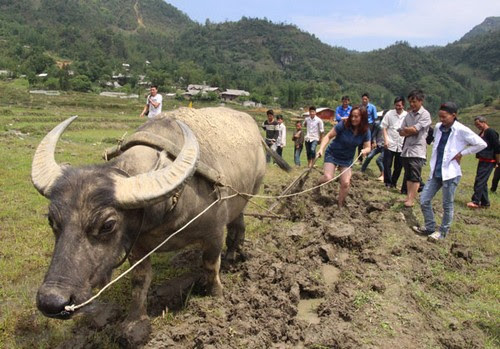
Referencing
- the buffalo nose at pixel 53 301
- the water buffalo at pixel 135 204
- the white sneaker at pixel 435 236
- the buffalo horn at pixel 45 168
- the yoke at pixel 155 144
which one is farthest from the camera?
the white sneaker at pixel 435 236

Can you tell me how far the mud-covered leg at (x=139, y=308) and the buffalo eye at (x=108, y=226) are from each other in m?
0.96

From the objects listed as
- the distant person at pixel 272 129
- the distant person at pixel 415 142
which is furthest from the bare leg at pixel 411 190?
the distant person at pixel 272 129

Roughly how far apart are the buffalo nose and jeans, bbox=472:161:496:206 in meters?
8.57

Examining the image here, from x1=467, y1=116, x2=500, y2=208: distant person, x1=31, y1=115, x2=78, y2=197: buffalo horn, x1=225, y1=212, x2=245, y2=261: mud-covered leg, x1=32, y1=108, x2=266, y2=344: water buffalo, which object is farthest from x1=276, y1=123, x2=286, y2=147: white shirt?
x1=31, y1=115, x2=78, y2=197: buffalo horn

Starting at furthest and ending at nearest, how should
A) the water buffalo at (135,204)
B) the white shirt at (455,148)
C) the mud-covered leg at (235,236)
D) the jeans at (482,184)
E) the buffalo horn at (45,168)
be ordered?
the jeans at (482,184) → the white shirt at (455,148) → the mud-covered leg at (235,236) → the buffalo horn at (45,168) → the water buffalo at (135,204)

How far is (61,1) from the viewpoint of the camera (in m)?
188

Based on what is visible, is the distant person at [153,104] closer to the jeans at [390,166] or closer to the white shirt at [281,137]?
the white shirt at [281,137]

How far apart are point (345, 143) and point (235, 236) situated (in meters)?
2.67

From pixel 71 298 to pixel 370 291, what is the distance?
2.99m

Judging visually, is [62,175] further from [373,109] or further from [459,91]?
[459,91]

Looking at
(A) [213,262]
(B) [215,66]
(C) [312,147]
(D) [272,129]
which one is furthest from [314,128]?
(B) [215,66]

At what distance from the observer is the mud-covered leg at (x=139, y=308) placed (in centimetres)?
320

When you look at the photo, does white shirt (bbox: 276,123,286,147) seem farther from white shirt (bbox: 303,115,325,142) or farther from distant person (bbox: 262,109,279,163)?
white shirt (bbox: 303,115,325,142)

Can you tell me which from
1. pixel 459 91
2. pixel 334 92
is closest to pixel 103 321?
pixel 334 92
